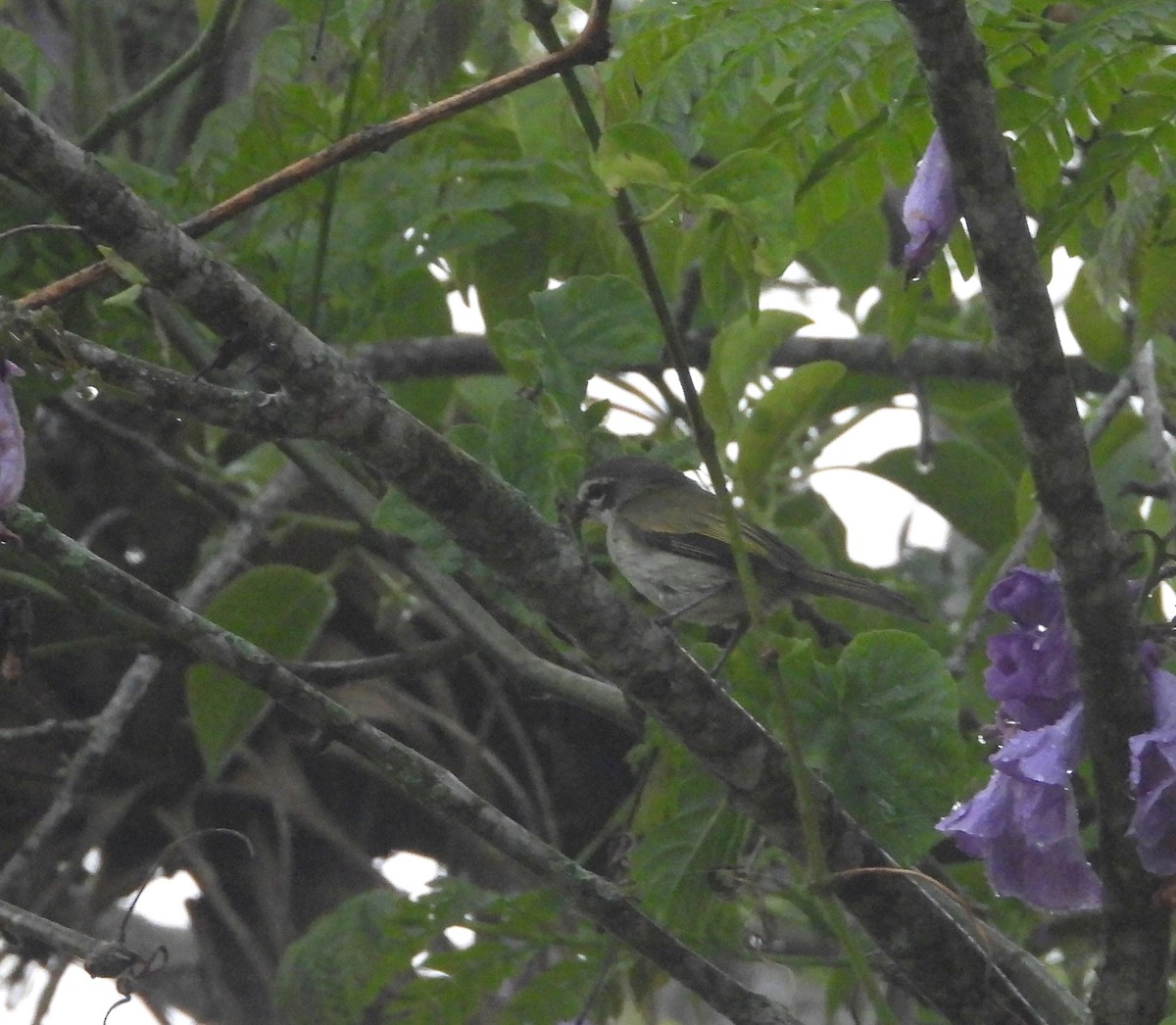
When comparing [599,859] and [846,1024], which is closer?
[599,859]

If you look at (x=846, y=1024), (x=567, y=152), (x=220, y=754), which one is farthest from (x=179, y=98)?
(x=846, y=1024)

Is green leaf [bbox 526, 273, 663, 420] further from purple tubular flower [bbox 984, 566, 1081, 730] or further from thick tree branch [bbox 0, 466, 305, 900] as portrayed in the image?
thick tree branch [bbox 0, 466, 305, 900]

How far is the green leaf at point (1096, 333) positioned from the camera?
296cm

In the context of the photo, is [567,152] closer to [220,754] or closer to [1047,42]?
[1047,42]

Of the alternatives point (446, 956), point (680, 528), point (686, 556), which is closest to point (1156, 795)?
point (446, 956)

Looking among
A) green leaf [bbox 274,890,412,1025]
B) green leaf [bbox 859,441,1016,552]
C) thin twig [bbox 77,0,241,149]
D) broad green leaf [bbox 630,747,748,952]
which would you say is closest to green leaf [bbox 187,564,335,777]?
green leaf [bbox 274,890,412,1025]

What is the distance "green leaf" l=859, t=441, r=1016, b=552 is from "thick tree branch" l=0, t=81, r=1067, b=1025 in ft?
4.75

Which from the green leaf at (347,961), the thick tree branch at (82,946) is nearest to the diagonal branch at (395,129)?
the thick tree branch at (82,946)

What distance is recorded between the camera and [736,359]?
2.74 metres

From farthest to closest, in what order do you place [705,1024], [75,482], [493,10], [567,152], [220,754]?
[705,1024] < [75,482] < [220,754] < [567,152] < [493,10]

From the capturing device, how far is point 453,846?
3.17m

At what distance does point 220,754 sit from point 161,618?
954mm

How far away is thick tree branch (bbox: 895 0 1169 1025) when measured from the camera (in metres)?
1.28

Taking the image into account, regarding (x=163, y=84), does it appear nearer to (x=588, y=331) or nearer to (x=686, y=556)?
(x=588, y=331)
